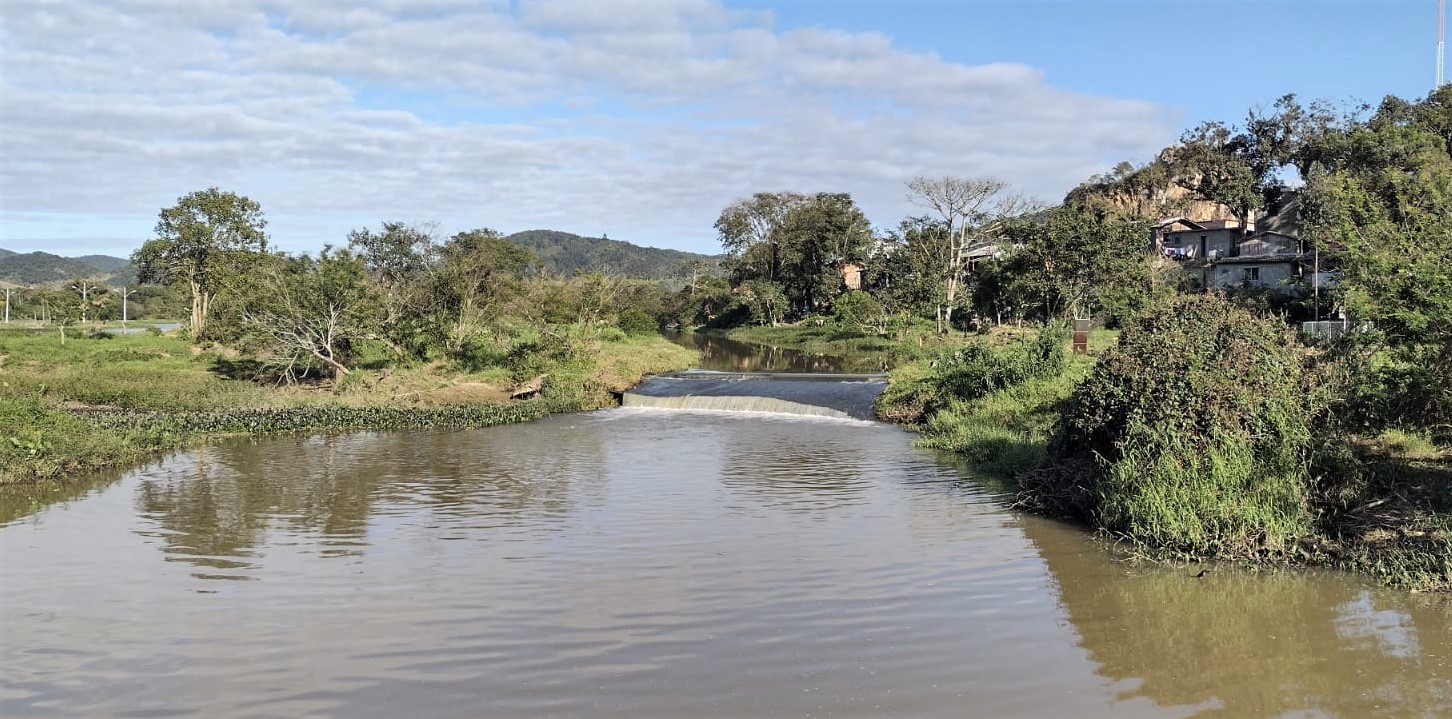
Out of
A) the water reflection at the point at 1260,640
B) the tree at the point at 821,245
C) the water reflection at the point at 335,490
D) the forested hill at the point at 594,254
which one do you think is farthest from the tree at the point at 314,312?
the forested hill at the point at 594,254

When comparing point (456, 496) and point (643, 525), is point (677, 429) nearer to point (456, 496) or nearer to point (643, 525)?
point (456, 496)

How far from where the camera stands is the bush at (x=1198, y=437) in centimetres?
898

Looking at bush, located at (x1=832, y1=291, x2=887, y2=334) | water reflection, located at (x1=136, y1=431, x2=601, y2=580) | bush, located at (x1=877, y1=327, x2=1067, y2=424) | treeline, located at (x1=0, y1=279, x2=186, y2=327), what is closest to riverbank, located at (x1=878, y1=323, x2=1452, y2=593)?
bush, located at (x1=877, y1=327, x2=1067, y2=424)

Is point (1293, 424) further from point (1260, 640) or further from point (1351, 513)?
point (1260, 640)

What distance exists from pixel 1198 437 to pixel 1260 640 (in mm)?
3183

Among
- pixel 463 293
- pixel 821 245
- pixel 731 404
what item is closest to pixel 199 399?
pixel 463 293

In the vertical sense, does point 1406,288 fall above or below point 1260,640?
above

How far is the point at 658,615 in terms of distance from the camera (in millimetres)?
7430

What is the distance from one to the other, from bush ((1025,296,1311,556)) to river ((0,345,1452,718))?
1.84 feet

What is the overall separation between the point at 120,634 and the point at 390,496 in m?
6.11

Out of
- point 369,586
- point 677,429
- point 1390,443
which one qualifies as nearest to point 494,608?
point 369,586

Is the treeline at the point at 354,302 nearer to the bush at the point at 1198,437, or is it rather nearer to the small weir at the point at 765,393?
the small weir at the point at 765,393

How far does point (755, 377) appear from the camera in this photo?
97.1 feet

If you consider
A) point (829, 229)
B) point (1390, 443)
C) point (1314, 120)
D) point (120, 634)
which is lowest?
point (120, 634)
